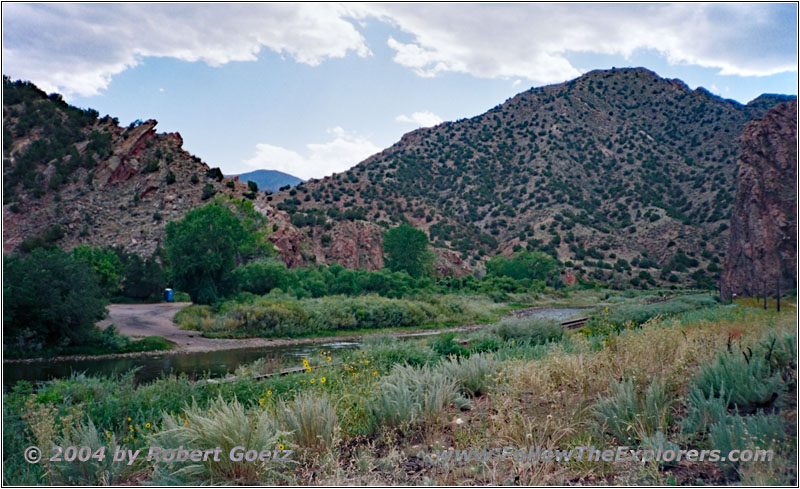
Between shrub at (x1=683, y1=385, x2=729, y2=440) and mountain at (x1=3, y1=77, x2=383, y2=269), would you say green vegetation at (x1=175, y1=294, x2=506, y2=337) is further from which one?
shrub at (x1=683, y1=385, x2=729, y2=440)

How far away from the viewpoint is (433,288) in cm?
4650

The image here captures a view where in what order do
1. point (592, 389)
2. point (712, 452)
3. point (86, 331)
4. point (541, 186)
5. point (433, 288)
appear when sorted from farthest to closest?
point (541, 186) → point (433, 288) → point (86, 331) → point (592, 389) → point (712, 452)

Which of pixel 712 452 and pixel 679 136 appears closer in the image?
pixel 712 452

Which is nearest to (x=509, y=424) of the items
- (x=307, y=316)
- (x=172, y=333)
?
(x=172, y=333)

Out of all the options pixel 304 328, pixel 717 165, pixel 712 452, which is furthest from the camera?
pixel 717 165

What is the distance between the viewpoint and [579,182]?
236 feet

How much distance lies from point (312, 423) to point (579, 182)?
7220cm

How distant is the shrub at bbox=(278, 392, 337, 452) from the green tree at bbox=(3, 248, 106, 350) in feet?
60.0

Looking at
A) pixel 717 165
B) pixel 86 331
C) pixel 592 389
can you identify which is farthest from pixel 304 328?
pixel 717 165

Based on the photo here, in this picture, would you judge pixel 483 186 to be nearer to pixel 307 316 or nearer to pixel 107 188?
pixel 107 188

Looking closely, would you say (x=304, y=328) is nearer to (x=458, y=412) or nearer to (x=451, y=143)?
(x=458, y=412)

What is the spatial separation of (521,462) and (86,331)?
70.5ft

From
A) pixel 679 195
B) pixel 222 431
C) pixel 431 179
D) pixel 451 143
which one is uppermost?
pixel 451 143

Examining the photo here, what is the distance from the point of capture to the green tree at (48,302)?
19.2 metres
